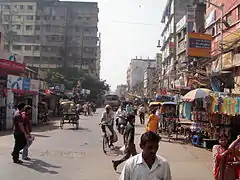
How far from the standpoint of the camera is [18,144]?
9.70m

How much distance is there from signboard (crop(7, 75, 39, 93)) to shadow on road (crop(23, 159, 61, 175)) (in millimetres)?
11135

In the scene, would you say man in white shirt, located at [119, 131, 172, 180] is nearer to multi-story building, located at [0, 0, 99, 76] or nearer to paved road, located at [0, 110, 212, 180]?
paved road, located at [0, 110, 212, 180]

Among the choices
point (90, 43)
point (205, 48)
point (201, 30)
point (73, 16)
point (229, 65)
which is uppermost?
point (73, 16)

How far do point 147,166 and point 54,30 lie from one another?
89.8 m

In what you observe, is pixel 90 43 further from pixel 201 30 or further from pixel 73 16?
pixel 201 30

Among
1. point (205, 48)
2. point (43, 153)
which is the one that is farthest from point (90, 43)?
point (43, 153)

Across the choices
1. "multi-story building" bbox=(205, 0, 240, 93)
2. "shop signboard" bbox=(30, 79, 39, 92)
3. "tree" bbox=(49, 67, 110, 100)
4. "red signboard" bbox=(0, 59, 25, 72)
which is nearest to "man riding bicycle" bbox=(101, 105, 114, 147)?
"multi-story building" bbox=(205, 0, 240, 93)

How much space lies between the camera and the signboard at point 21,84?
2030cm

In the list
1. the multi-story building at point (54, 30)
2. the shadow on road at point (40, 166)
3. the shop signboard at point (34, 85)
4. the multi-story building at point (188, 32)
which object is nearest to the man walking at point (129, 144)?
the shadow on road at point (40, 166)

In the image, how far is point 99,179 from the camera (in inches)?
320

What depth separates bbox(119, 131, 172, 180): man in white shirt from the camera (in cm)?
338

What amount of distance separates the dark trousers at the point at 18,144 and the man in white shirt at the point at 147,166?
6856 mm

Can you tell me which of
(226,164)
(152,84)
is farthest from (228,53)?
(152,84)

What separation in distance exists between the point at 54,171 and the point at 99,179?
1.36 m
